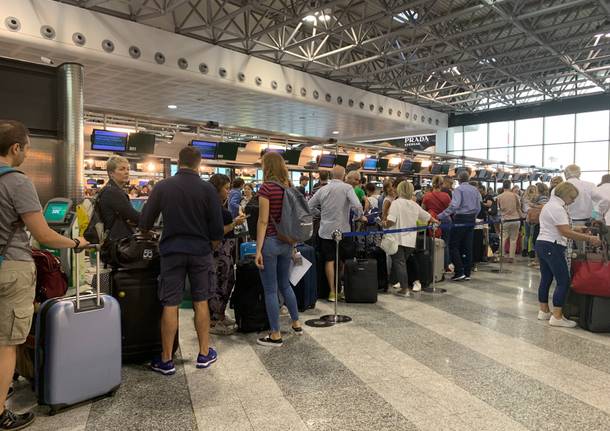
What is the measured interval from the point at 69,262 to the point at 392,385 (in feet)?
15.0

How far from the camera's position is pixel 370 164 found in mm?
13391

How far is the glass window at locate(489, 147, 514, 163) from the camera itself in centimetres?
2294

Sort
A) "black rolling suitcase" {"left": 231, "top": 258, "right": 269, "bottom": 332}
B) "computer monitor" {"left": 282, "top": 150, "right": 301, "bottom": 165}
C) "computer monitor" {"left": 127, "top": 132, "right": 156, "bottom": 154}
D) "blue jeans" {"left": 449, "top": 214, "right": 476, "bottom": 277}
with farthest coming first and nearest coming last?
1. "computer monitor" {"left": 282, "top": 150, "right": 301, "bottom": 165}
2. "computer monitor" {"left": 127, "top": 132, "right": 156, "bottom": 154}
3. "blue jeans" {"left": 449, "top": 214, "right": 476, "bottom": 277}
4. "black rolling suitcase" {"left": 231, "top": 258, "right": 269, "bottom": 332}

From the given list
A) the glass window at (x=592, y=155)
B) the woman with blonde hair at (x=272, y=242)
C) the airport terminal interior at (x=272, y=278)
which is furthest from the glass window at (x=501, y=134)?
the woman with blonde hair at (x=272, y=242)

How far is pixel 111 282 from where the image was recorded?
3.20 meters

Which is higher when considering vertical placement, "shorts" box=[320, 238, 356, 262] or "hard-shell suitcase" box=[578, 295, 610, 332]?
"shorts" box=[320, 238, 356, 262]

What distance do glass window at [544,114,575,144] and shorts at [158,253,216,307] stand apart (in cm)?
2227

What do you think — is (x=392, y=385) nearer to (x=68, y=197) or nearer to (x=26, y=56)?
(x=68, y=197)

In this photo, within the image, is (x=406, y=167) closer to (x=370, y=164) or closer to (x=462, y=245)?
(x=370, y=164)

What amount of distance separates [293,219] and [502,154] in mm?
22338

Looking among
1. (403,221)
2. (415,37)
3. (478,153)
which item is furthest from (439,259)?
(478,153)

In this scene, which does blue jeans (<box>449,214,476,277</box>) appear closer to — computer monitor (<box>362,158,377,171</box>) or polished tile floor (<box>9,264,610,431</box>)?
polished tile floor (<box>9,264,610,431</box>)

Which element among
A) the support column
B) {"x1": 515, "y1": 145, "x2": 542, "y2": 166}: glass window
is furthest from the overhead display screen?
{"x1": 515, "y1": 145, "x2": 542, "y2": 166}: glass window

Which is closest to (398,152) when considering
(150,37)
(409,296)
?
(150,37)
